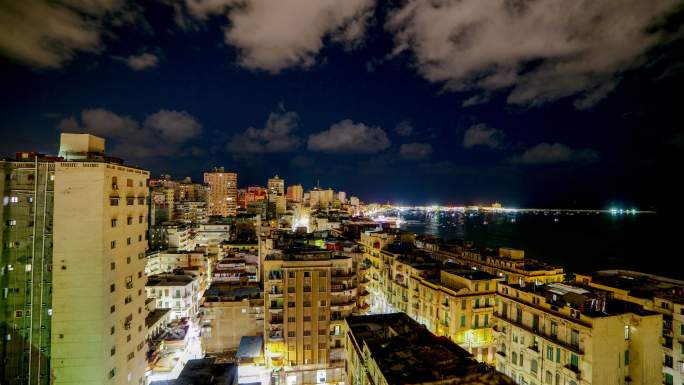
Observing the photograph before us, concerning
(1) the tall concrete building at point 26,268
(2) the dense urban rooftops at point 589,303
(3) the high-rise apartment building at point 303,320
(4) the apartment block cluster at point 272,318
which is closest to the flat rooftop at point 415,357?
(4) the apartment block cluster at point 272,318

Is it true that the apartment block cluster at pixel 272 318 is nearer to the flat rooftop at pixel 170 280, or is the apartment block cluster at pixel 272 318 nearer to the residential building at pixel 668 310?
the residential building at pixel 668 310

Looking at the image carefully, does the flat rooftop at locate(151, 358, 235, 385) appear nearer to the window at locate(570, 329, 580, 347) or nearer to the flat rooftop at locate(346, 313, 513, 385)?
the flat rooftop at locate(346, 313, 513, 385)

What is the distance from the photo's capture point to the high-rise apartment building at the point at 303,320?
135 feet

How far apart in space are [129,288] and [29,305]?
7098mm

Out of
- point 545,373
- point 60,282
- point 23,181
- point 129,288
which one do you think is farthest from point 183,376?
point 545,373

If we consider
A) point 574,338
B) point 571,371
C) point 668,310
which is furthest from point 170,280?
point 668,310

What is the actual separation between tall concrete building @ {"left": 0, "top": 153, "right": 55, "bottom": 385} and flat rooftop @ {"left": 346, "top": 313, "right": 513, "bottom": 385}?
26.0 meters

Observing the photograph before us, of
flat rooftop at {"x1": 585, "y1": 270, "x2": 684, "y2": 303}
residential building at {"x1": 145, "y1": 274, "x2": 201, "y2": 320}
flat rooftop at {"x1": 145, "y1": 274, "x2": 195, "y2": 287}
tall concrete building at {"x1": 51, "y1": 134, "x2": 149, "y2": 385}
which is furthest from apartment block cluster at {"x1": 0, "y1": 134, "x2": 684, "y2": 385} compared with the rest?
flat rooftop at {"x1": 145, "y1": 274, "x2": 195, "y2": 287}

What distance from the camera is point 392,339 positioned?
945 inches

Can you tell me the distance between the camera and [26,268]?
2738cm

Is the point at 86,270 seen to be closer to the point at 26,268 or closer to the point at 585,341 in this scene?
the point at 26,268

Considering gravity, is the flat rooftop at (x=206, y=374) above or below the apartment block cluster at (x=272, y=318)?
below

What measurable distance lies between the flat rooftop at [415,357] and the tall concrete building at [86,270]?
21.5 metres

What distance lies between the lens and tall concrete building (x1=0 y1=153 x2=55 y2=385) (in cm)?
2675
